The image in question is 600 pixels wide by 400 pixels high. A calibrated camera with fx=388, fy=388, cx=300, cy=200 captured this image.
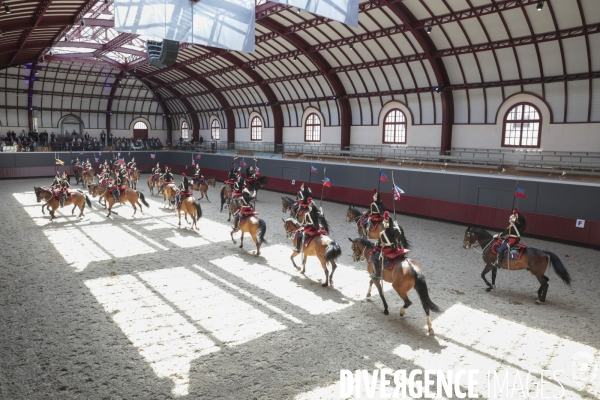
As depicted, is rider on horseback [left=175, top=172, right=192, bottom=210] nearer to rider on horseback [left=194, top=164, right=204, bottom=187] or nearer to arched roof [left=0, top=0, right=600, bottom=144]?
rider on horseback [left=194, top=164, right=204, bottom=187]

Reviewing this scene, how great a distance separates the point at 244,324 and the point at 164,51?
17.4 metres

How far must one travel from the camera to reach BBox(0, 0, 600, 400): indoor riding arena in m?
6.56

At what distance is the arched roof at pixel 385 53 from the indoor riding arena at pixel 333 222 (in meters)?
0.13

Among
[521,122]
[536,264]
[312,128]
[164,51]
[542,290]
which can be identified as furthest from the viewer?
[312,128]

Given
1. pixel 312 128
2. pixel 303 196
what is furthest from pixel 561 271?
pixel 312 128

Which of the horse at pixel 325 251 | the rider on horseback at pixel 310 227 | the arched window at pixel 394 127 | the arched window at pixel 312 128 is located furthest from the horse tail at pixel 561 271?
the arched window at pixel 312 128

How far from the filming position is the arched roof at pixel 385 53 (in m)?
18.2

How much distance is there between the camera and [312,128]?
34.2m

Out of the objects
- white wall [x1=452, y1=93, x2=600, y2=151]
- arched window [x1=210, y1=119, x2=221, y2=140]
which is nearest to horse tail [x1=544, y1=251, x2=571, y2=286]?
white wall [x1=452, y1=93, x2=600, y2=151]

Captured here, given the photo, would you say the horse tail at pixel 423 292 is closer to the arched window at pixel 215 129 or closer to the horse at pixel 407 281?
the horse at pixel 407 281

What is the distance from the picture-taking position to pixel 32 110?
139ft

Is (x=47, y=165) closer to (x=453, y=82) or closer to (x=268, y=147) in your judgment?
(x=268, y=147)

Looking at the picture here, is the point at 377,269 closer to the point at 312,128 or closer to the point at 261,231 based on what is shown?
the point at 261,231

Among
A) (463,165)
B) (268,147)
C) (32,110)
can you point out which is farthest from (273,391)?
(32,110)
